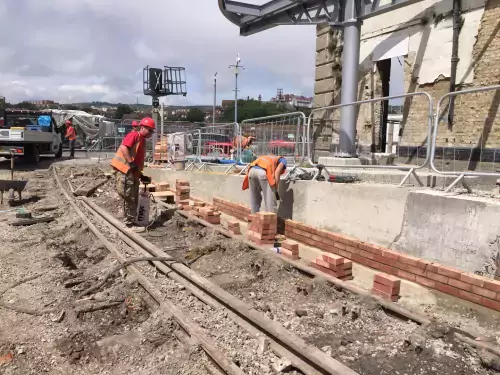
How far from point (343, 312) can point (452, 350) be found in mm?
1033

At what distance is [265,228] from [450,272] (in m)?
2.78

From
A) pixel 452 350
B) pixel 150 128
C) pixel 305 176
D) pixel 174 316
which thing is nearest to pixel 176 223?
pixel 150 128

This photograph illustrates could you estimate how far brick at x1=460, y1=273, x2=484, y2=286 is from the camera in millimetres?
4109

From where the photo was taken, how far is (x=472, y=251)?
4496mm

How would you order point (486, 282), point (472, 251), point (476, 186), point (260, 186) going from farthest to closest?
point (260, 186) → point (476, 186) → point (472, 251) → point (486, 282)

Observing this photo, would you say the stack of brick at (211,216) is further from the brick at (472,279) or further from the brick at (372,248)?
the brick at (472,279)

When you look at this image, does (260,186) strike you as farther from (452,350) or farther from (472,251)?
(452,350)

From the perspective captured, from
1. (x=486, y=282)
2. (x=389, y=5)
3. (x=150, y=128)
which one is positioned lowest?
(x=486, y=282)

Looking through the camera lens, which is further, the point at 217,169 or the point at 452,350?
the point at 217,169

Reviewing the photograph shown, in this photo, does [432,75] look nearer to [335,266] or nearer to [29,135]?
[335,266]

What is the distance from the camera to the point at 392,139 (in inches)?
534

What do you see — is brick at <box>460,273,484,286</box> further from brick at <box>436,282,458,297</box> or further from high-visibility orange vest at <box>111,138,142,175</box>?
high-visibility orange vest at <box>111,138,142,175</box>

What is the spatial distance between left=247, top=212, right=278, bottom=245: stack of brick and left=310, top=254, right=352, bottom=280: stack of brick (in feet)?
4.36

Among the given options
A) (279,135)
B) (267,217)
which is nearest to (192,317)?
(267,217)
